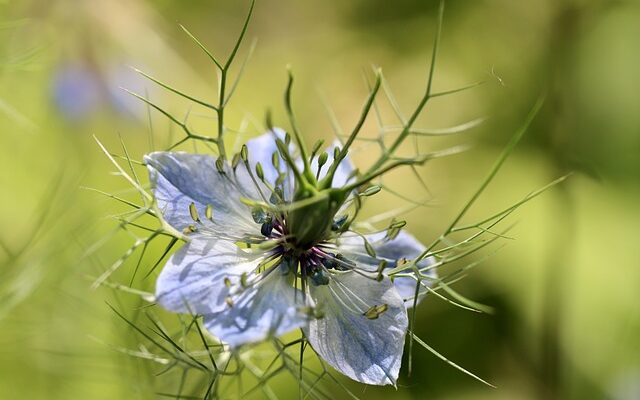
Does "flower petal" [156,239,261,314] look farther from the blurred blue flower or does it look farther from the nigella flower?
the blurred blue flower

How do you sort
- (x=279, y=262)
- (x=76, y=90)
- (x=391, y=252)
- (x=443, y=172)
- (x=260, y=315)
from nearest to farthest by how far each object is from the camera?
1. (x=260, y=315)
2. (x=279, y=262)
3. (x=391, y=252)
4. (x=76, y=90)
5. (x=443, y=172)

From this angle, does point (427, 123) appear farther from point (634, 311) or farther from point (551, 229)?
point (634, 311)

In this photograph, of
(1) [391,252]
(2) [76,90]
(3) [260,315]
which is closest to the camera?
(3) [260,315]

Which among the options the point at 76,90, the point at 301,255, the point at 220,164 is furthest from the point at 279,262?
the point at 76,90

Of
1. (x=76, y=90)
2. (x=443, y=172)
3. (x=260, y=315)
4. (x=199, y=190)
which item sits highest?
(x=443, y=172)

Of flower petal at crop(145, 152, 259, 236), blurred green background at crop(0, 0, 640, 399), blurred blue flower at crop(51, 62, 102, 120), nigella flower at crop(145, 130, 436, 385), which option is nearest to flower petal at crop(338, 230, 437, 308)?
nigella flower at crop(145, 130, 436, 385)

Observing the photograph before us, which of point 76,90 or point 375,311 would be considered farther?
point 76,90

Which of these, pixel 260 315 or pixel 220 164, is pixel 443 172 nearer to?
pixel 220 164

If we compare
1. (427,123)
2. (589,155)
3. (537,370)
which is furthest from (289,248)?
(427,123)
